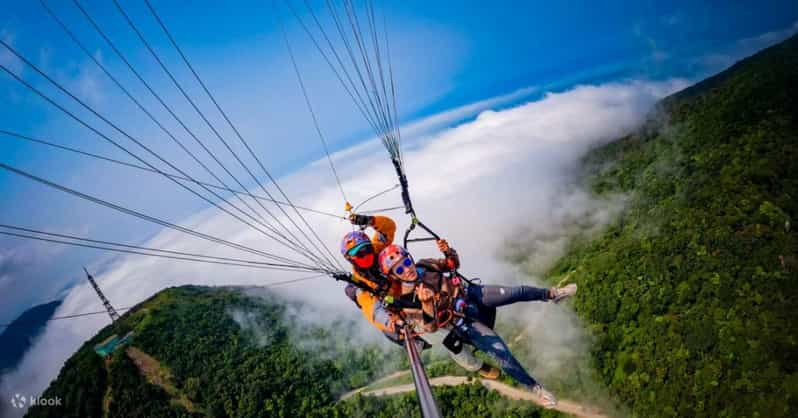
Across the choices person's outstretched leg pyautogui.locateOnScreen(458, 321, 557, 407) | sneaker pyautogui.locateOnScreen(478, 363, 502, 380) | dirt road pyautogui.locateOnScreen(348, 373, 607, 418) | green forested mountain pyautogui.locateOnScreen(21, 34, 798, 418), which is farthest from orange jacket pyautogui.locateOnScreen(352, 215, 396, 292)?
green forested mountain pyautogui.locateOnScreen(21, 34, 798, 418)

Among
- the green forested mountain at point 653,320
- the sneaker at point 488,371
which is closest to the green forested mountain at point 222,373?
the green forested mountain at point 653,320

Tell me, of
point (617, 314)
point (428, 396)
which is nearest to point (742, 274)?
point (617, 314)

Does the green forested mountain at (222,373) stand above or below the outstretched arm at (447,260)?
below

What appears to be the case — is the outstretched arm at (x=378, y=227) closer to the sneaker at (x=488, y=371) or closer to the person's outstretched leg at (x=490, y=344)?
the person's outstretched leg at (x=490, y=344)

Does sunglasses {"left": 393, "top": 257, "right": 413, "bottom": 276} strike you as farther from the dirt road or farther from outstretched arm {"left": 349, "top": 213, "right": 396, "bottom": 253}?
the dirt road

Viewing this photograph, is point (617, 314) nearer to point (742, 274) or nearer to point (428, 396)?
point (742, 274)

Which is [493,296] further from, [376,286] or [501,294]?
[376,286]
